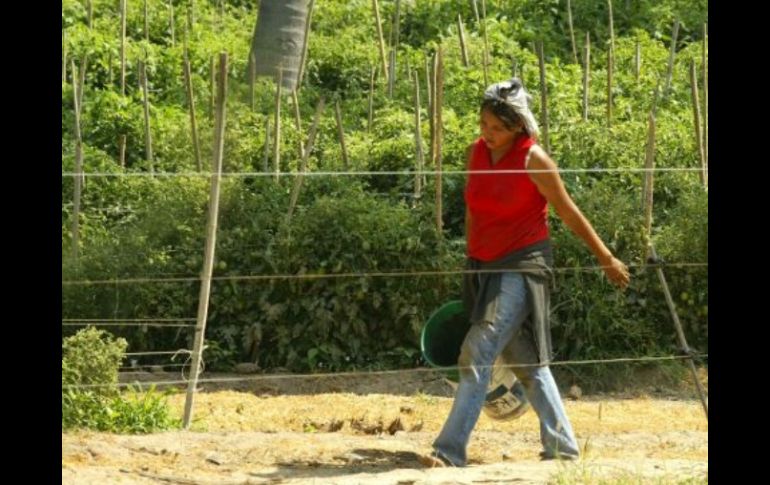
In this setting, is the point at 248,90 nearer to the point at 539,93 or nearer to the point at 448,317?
the point at 539,93

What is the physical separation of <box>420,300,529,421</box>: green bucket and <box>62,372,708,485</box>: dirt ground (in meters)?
0.26

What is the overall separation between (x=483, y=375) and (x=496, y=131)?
1.04 m

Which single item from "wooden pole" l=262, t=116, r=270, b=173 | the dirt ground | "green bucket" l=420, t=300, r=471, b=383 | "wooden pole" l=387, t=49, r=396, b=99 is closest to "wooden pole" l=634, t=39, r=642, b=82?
"wooden pole" l=387, t=49, r=396, b=99

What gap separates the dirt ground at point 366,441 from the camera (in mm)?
6727

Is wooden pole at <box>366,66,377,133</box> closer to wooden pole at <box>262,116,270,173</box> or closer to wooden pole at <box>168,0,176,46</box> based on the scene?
wooden pole at <box>262,116,270,173</box>

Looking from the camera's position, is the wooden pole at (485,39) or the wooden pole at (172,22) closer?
the wooden pole at (485,39)

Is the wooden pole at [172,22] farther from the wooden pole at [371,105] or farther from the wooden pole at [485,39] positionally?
the wooden pole at [485,39]

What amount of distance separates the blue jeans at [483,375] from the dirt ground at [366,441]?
137 millimetres

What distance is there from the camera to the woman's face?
693 centimetres

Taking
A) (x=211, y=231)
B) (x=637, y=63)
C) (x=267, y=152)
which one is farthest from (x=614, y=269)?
(x=637, y=63)

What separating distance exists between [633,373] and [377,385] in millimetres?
1624

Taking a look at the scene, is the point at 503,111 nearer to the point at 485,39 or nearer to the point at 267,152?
the point at 267,152

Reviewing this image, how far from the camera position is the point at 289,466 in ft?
23.6

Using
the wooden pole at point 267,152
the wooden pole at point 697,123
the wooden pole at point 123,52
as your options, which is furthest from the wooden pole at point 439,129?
the wooden pole at point 123,52
